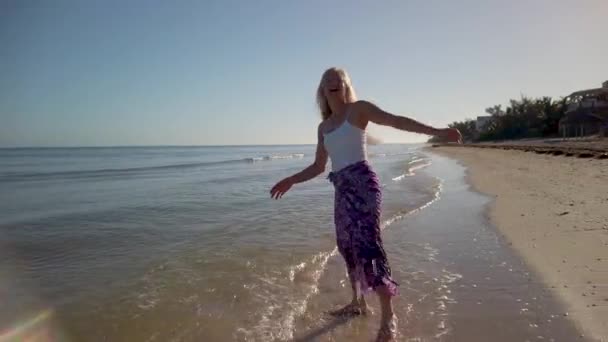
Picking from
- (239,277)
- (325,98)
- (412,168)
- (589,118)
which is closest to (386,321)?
(325,98)

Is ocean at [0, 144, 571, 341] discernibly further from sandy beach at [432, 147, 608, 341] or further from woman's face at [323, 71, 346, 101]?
woman's face at [323, 71, 346, 101]

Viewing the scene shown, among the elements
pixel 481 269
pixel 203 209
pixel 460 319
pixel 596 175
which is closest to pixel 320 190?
pixel 203 209

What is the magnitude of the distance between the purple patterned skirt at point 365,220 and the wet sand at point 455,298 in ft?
1.55

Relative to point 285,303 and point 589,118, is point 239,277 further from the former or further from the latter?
point 589,118

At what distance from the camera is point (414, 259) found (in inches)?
187

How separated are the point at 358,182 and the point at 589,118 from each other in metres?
46.0

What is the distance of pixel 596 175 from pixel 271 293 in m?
10.2

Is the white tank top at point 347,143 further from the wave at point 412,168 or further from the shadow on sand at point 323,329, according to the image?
the wave at point 412,168

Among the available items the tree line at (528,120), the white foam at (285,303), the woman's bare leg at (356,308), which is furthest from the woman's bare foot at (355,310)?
the tree line at (528,120)

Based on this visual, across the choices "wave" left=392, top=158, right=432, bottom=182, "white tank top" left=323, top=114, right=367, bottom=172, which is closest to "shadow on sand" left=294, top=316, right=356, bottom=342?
"white tank top" left=323, top=114, right=367, bottom=172

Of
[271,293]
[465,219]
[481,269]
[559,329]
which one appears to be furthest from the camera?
[465,219]

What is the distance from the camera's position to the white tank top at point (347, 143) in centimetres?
269

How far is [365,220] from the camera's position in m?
2.74

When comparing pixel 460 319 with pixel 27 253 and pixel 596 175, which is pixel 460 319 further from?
pixel 596 175
